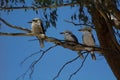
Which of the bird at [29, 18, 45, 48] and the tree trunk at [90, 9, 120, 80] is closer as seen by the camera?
the tree trunk at [90, 9, 120, 80]

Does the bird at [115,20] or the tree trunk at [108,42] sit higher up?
the bird at [115,20]

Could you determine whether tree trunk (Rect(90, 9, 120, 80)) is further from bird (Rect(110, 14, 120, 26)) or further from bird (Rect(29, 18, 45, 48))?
bird (Rect(29, 18, 45, 48))

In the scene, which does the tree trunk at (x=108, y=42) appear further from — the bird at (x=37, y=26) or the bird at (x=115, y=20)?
the bird at (x=37, y=26)

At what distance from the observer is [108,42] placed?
16.8 feet

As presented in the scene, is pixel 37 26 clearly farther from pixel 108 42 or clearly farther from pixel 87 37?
pixel 108 42

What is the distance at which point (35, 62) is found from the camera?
5.29 meters

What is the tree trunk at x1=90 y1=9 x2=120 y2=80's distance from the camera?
4898 millimetres

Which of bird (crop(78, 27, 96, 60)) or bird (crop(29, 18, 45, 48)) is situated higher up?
bird (crop(29, 18, 45, 48))

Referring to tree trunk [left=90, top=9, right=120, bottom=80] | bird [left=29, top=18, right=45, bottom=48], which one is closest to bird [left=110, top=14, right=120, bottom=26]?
tree trunk [left=90, top=9, right=120, bottom=80]

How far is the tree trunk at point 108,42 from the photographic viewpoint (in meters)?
4.90

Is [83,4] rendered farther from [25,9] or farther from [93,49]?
[25,9]

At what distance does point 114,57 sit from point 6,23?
1517 millimetres

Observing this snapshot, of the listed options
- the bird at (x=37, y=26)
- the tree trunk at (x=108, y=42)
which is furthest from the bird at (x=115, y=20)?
the bird at (x=37, y=26)

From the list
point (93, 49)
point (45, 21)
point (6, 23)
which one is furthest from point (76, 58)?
point (6, 23)
